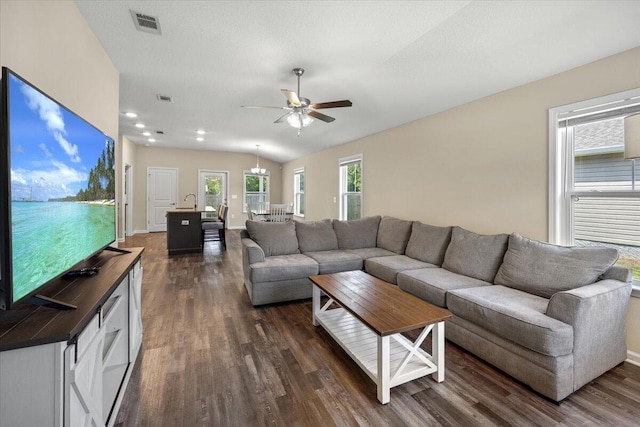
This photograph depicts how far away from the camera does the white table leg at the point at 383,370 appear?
5.55 feet

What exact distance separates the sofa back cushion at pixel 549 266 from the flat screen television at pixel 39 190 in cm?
310

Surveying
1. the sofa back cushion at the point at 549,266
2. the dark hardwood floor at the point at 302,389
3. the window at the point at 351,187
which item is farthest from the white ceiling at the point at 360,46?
the dark hardwood floor at the point at 302,389

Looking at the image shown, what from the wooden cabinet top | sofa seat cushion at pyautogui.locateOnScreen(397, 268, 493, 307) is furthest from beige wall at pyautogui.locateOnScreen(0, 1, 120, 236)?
sofa seat cushion at pyautogui.locateOnScreen(397, 268, 493, 307)

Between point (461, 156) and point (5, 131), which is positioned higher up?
point (461, 156)

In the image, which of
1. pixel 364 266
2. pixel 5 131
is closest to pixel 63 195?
pixel 5 131

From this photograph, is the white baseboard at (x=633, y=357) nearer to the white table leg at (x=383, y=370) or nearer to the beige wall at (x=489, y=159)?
the beige wall at (x=489, y=159)

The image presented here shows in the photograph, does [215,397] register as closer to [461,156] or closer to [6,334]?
[6,334]

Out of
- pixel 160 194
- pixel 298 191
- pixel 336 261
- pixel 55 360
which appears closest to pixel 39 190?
pixel 55 360

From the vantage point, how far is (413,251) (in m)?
3.66

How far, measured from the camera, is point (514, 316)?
1.87m

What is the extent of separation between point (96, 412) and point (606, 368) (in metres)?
3.04

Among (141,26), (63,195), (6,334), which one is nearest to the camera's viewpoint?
(6,334)

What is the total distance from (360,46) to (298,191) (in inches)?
247

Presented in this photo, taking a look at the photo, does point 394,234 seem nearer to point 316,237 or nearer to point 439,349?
point 316,237
